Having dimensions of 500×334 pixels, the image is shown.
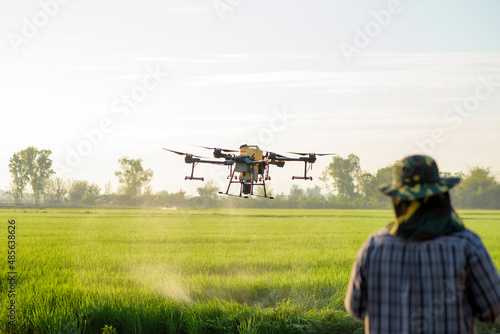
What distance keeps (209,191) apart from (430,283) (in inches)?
2264

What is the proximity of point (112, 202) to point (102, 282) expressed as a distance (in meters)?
64.0

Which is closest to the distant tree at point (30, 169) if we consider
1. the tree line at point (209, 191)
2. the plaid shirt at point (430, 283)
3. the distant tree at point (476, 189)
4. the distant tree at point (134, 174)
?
the tree line at point (209, 191)

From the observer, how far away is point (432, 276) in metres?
2.73

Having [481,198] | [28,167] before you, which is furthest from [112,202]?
[481,198]

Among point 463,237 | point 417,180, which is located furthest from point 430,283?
point 417,180

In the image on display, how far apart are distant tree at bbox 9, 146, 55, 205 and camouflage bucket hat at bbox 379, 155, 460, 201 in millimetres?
84237

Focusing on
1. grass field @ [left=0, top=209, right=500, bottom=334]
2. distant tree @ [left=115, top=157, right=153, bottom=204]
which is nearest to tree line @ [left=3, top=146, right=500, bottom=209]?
distant tree @ [left=115, top=157, right=153, bottom=204]

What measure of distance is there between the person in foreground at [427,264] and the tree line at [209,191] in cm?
4532

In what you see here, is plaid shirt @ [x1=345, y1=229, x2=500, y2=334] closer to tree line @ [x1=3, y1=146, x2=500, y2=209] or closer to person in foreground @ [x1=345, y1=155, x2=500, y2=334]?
person in foreground @ [x1=345, y1=155, x2=500, y2=334]

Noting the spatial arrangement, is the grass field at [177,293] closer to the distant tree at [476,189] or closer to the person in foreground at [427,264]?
the person in foreground at [427,264]

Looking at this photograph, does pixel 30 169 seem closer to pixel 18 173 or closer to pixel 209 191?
pixel 18 173

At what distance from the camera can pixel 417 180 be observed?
2764 millimetres

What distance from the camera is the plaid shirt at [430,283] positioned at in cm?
271

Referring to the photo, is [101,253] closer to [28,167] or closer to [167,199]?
[167,199]
